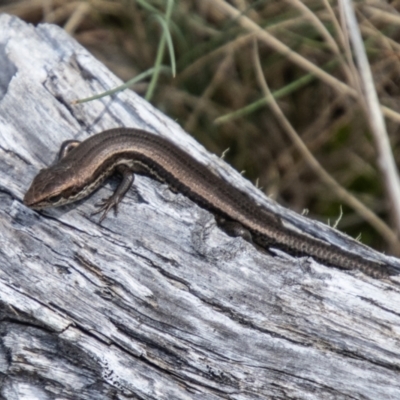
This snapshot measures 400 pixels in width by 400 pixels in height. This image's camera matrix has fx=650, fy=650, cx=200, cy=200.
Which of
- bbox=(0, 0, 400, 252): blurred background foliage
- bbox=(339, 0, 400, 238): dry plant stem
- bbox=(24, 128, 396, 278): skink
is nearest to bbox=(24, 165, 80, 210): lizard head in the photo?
bbox=(24, 128, 396, 278): skink

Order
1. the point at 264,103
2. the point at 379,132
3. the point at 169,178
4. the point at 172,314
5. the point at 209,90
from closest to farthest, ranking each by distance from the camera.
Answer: the point at 379,132
the point at 172,314
the point at 169,178
the point at 264,103
the point at 209,90

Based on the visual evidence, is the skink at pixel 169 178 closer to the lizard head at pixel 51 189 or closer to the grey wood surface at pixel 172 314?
the lizard head at pixel 51 189

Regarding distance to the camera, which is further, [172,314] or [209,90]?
[209,90]

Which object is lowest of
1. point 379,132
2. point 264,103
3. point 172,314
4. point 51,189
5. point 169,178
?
point 172,314

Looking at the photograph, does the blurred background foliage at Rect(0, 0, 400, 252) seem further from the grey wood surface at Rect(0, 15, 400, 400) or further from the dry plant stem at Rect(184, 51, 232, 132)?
the grey wood surface at Rect(0, 15, 400, 400)

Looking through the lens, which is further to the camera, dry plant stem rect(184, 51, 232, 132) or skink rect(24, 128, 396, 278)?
dry plant stem rect(184, 51, 232, 132)

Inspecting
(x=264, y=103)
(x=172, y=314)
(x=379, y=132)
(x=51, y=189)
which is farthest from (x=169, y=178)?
(x=379, y=132)

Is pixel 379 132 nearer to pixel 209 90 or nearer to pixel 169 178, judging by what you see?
pixel 169 178
